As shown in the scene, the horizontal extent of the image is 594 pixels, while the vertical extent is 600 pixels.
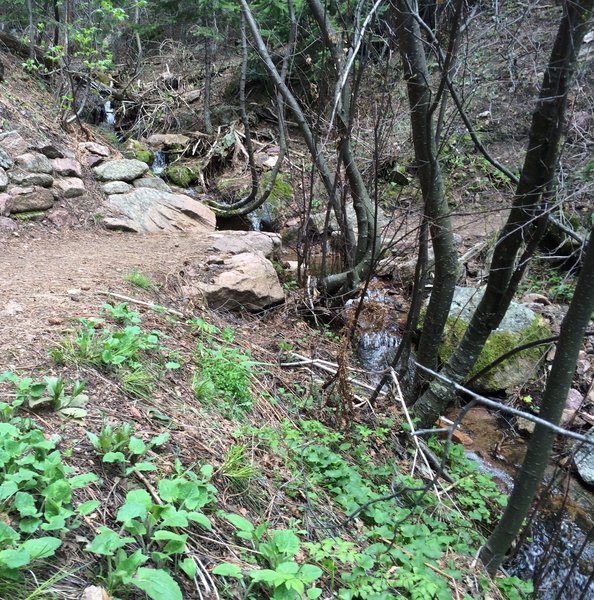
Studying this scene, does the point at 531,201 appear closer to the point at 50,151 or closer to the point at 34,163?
the point at 34,163

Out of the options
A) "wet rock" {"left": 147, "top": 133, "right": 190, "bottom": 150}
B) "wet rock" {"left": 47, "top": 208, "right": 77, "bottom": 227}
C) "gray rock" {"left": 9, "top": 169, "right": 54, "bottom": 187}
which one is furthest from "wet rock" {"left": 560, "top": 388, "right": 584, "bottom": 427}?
"wet rock" {"left": 147, "top": 133, "right": 190, "bottom": 150}

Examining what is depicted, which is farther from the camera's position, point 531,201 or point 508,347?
point 508,347

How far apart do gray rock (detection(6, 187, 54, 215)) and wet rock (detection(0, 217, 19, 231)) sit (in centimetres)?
20

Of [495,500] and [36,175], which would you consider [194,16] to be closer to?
[36,175]

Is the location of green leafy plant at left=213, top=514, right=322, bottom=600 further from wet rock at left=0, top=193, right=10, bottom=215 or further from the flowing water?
wet rock at left=0, top=193, right=10, bottom=215

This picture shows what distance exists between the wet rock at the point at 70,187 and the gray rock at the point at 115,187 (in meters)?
0.40

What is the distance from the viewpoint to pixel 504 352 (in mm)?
5586

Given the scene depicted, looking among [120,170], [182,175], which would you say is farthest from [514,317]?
[182,175]

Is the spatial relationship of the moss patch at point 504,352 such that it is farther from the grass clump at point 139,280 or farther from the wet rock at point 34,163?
the wet rock at point 34,163

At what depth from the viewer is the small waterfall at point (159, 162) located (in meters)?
10.7

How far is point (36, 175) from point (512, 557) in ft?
21.5

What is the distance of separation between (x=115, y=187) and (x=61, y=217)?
4.11 feet

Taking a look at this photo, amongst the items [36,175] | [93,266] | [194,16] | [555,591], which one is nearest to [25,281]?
[93,266]

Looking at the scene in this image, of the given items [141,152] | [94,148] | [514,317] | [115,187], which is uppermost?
[94,148]
